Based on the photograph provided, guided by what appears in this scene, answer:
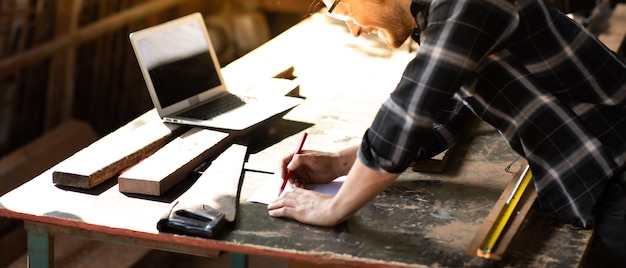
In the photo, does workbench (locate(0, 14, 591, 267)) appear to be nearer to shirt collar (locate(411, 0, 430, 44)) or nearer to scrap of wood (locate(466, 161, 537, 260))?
scrap of wood (locate(466, 161, 537, 260))

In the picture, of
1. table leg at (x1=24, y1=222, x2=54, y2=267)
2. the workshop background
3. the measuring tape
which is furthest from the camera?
the workshop background

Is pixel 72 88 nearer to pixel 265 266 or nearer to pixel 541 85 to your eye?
pixel 265 266

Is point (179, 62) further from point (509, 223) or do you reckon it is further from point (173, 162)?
point (509, 223)

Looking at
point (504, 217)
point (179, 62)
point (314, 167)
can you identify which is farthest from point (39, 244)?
point (504, 217)

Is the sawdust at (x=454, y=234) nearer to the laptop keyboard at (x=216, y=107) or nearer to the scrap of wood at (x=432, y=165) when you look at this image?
the scrap of wood at (x=432, y=165)

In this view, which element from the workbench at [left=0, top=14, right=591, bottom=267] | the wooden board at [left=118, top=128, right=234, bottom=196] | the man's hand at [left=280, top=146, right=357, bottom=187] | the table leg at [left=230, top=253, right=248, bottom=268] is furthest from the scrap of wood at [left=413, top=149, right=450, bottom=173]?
the table leg at [left=230, top=253, right=248, bottom=268]

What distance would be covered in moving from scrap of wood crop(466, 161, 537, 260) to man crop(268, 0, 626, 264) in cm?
5

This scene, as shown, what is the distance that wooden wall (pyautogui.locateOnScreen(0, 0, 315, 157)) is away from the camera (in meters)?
4.42

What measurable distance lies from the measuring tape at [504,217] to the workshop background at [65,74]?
1863mm

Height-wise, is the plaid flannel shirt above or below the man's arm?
above

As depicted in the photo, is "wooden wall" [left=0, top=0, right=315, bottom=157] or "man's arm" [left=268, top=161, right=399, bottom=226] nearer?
"man's arm" [left=268, top=161, right=399, bottom=226]

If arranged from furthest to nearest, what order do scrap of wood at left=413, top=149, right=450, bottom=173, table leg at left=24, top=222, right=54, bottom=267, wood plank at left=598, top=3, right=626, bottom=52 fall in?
wood plank at left=598, top=3, right=626, bottom=52, scrap of wood at left=413, top=149, right=450, bottom=173, table leg at left=24, top=222, right=54, bottom=267

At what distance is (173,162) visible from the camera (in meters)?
2.26

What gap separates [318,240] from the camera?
193 cm
